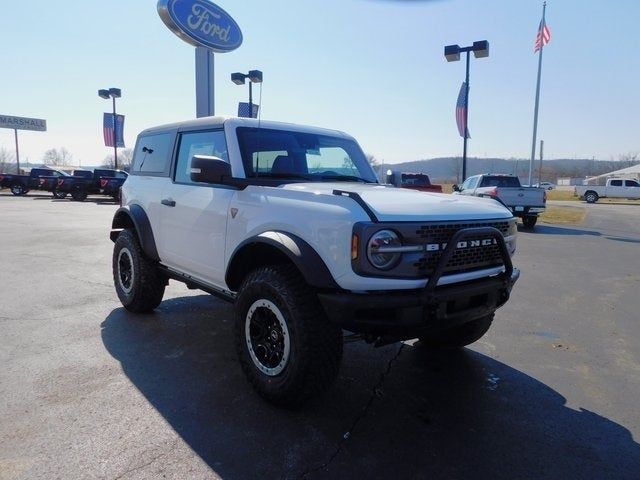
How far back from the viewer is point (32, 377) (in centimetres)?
354

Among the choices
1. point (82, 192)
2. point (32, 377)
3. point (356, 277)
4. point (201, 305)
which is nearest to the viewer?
point (356, 277)

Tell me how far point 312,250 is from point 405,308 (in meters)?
0.67

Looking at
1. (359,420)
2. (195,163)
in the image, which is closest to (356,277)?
(359,420)

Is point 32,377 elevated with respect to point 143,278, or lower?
lower

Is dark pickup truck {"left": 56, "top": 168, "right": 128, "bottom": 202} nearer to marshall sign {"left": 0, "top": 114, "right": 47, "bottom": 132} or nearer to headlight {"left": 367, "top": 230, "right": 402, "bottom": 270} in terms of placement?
headlight {"left": 367, "top": 230, "right": 402, "bottom": 270}

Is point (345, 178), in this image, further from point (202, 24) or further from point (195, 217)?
point (202, 24)

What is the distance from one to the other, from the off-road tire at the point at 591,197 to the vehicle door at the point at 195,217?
1612 inches

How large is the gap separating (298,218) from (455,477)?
1738mm

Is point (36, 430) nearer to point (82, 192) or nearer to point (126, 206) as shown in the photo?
point (126, 206)

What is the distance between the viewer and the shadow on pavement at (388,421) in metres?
2.55

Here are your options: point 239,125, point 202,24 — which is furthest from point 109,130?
point 239,125

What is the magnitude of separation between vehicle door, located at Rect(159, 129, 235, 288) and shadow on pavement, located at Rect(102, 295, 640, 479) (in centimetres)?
80

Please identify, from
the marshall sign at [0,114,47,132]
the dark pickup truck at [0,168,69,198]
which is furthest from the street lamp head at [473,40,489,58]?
the marshall sign at [0,114,47,132]

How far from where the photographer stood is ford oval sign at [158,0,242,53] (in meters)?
14.7
